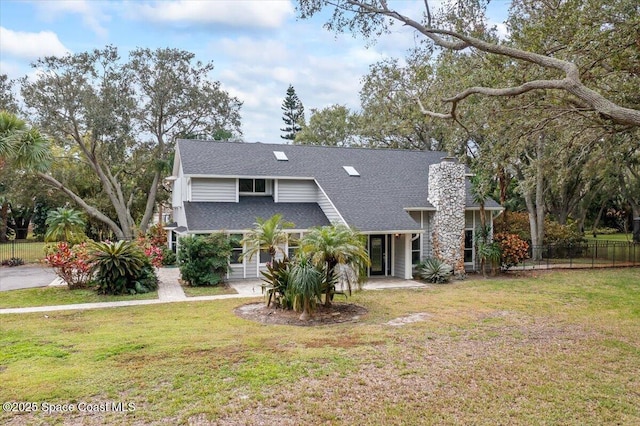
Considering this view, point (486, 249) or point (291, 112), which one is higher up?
point (291, 112)

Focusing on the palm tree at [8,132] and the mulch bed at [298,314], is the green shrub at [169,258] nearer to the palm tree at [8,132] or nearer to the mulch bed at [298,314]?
the palm tree at [8,132]

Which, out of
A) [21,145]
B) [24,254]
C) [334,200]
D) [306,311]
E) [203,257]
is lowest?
[306,311]

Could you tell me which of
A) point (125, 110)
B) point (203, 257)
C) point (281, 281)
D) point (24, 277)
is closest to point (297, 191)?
point (203, 257)

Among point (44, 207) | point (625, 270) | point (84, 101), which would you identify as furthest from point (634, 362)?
point (44, 207)

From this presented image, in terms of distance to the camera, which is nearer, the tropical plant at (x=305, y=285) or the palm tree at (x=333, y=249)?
the tropical plant at (x=305, y=285)

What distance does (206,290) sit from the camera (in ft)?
49.8

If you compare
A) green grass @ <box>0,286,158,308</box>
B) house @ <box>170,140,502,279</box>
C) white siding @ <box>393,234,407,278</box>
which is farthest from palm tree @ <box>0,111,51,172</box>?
white siding @ <box>393,234,407,278</box>

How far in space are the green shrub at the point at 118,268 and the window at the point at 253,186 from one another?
20.3 feet

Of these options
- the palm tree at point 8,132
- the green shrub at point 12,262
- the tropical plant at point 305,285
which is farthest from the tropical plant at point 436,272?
the green shrub at point 12,262

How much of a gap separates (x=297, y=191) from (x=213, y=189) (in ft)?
12.6

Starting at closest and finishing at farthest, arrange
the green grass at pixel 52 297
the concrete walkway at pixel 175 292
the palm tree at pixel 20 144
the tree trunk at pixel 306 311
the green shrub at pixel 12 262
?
1. the tree trunk at pixel 306 311
2. the concrete walkway at pixel 175 292
3. the green grass at pixel 52 297
4. the palm tree at pixel 20 144
5. the green shrub at pixel 12 262

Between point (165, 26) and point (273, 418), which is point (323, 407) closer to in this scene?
point (273, 418)

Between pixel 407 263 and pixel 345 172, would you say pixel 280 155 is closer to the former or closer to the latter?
pixel 345 172

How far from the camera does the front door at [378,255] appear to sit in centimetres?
1831
